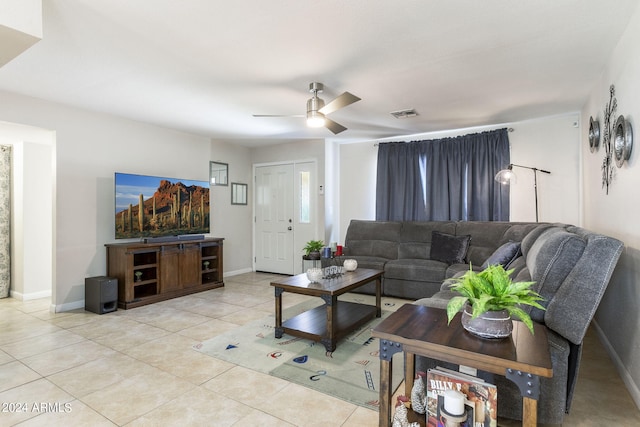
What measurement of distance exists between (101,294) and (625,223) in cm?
491

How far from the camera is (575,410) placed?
189cm

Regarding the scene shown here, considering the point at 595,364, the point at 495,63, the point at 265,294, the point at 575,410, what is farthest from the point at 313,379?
the point at 495,63

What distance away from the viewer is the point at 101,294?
3.68m

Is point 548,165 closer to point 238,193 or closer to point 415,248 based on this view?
point 415,248

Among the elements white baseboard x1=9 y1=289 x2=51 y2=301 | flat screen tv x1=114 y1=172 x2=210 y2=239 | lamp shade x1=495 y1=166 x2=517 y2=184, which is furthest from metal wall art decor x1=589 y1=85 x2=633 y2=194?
white baseboard x1=9 y1=289 x2=51 y2=301

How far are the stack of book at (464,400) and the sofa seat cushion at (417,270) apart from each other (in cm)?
276

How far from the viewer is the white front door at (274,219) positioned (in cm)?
598

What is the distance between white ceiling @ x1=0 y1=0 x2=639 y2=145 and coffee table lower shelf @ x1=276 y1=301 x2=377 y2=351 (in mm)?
2085

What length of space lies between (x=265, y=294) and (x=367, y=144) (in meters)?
3.05

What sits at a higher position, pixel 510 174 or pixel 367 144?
pixel 367 144

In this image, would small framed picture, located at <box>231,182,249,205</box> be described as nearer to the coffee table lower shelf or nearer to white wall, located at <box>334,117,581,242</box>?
the coffee table lower shelf

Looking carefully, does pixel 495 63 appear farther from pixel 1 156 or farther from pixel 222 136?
pixel 1 156

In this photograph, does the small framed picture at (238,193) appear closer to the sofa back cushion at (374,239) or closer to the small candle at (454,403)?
the sofa back cushion at (374,239)

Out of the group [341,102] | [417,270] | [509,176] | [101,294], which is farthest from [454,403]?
[101,294]
